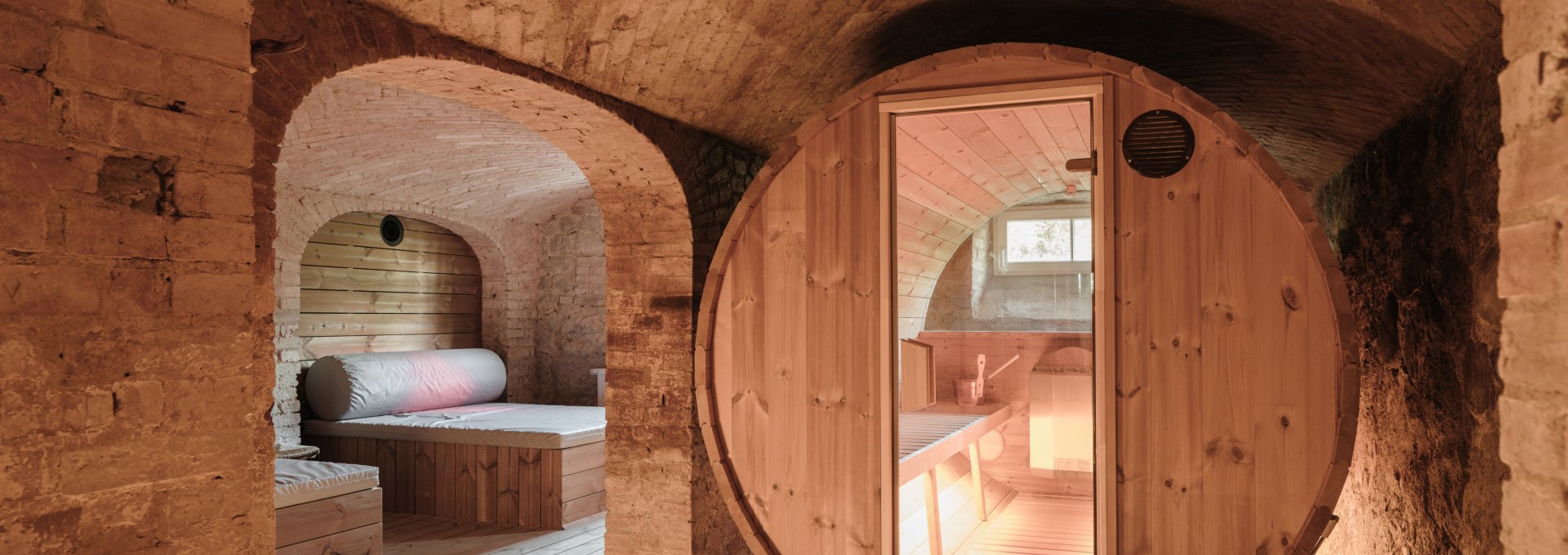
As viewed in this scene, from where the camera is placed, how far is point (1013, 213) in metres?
9.72

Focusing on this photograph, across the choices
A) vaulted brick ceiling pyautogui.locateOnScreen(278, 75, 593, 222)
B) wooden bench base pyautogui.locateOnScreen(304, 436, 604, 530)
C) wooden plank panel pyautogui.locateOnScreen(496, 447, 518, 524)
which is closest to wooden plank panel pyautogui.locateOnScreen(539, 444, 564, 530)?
wooden bench base pyautogui.locateOnScreen(304, 436, 604, 530)

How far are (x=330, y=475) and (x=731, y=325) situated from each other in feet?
10.2

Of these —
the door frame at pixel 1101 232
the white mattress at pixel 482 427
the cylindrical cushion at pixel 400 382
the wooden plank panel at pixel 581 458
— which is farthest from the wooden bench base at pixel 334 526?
the door frame at pixel 1101 232

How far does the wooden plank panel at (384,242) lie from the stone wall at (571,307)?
0.86 m

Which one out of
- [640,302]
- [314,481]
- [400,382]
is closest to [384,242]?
[400,382]

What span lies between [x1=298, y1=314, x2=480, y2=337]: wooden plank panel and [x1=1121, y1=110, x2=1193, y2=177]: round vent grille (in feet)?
22.7

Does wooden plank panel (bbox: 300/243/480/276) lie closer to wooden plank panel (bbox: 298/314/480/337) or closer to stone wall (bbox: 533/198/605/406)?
wooden plank panel (bbox: 298/314/480/337)

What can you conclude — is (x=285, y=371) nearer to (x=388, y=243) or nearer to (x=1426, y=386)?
(x=388, y=243)

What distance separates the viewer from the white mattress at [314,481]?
5.15m

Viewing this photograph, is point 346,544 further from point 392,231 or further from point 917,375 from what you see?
point 392,231

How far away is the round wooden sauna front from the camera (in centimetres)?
289

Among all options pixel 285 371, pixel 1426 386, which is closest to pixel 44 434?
pixel 1426 386

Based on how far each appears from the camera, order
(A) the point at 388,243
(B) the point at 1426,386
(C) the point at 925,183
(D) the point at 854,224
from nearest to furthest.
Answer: (B) the point at 1426,386 → (D) the point at 854,224 → (C) the point at 925,183 → (A) the point at 388,243

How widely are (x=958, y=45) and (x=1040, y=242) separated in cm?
543
